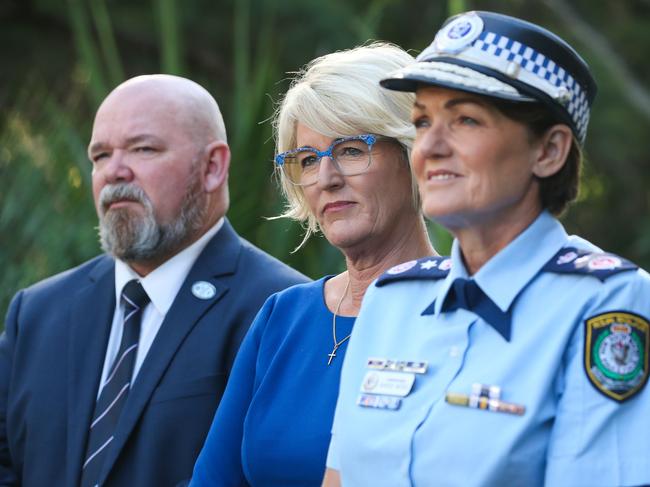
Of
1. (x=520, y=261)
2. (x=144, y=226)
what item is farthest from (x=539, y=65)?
(x=144, y=226)

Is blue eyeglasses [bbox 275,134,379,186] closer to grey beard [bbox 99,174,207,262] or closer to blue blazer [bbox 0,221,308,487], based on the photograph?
blue blazer [bbox 0,221,308,487]

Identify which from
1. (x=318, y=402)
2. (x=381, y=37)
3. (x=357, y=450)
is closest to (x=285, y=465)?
(x=318, y=402)

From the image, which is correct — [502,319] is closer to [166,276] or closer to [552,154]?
[552,154]

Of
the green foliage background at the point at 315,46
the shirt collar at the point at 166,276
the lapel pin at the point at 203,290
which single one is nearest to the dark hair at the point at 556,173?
the lapel pin at the point at 203,290

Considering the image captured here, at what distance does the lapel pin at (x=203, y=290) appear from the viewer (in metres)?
4.00

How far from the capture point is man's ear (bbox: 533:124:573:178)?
252 cm

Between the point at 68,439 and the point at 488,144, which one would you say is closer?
the point at 488,144

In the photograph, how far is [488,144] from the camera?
2475 millimetres

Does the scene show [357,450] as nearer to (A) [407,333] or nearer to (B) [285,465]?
(A) [407,333]

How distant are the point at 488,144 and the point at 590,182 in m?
8.34

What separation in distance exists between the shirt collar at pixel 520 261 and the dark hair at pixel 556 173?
0.04 meters

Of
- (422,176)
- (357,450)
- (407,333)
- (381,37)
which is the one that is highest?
(381,37)

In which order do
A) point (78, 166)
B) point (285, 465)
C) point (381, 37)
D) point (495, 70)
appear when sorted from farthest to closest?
point (381, 37)
point (78, 166)
point (285, 465)
point (495, 70)

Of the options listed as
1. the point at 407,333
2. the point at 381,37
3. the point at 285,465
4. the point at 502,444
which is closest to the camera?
the point at 502,444
